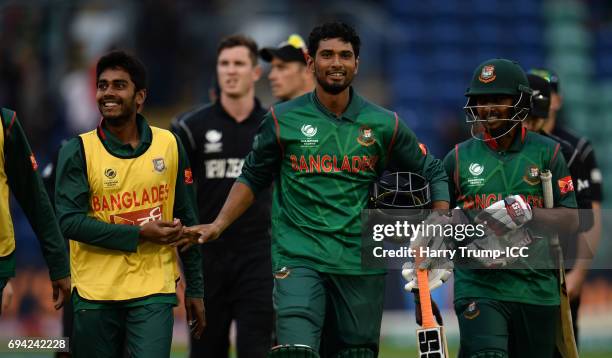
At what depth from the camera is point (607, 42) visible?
18.8 m

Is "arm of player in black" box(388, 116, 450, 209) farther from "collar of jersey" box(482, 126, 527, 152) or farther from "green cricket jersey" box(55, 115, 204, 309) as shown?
"green cricket jersey" box(55, 115, 204, 309)

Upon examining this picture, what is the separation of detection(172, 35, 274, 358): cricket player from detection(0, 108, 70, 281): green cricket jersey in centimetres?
190

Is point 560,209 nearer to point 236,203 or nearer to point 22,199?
point 236,203

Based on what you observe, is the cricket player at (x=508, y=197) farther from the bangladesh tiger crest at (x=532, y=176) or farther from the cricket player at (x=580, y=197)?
the cricket player at (x=580, y=197)

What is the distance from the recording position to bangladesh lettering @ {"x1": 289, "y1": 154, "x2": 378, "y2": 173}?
6.19 m

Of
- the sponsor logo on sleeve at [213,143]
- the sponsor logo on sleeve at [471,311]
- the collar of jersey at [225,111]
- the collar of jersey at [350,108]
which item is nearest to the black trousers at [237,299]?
the sponsor logo on sleeve at [213,143]

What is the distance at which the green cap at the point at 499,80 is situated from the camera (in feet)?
21.8

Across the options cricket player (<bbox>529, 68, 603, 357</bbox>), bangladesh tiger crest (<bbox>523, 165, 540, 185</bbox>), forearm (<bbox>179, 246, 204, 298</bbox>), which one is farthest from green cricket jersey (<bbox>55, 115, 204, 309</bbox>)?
cricket player (<bbox>529, 68, 603, 357</bbox>)

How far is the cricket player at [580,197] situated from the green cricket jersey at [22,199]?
11.6ft

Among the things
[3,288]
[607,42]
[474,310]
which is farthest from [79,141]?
[607,42]

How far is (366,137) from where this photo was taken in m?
6.27

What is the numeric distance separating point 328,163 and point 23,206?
5.29ft

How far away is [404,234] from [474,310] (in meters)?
0.58

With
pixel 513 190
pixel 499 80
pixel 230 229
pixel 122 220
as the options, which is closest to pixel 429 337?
pixel 513 190
